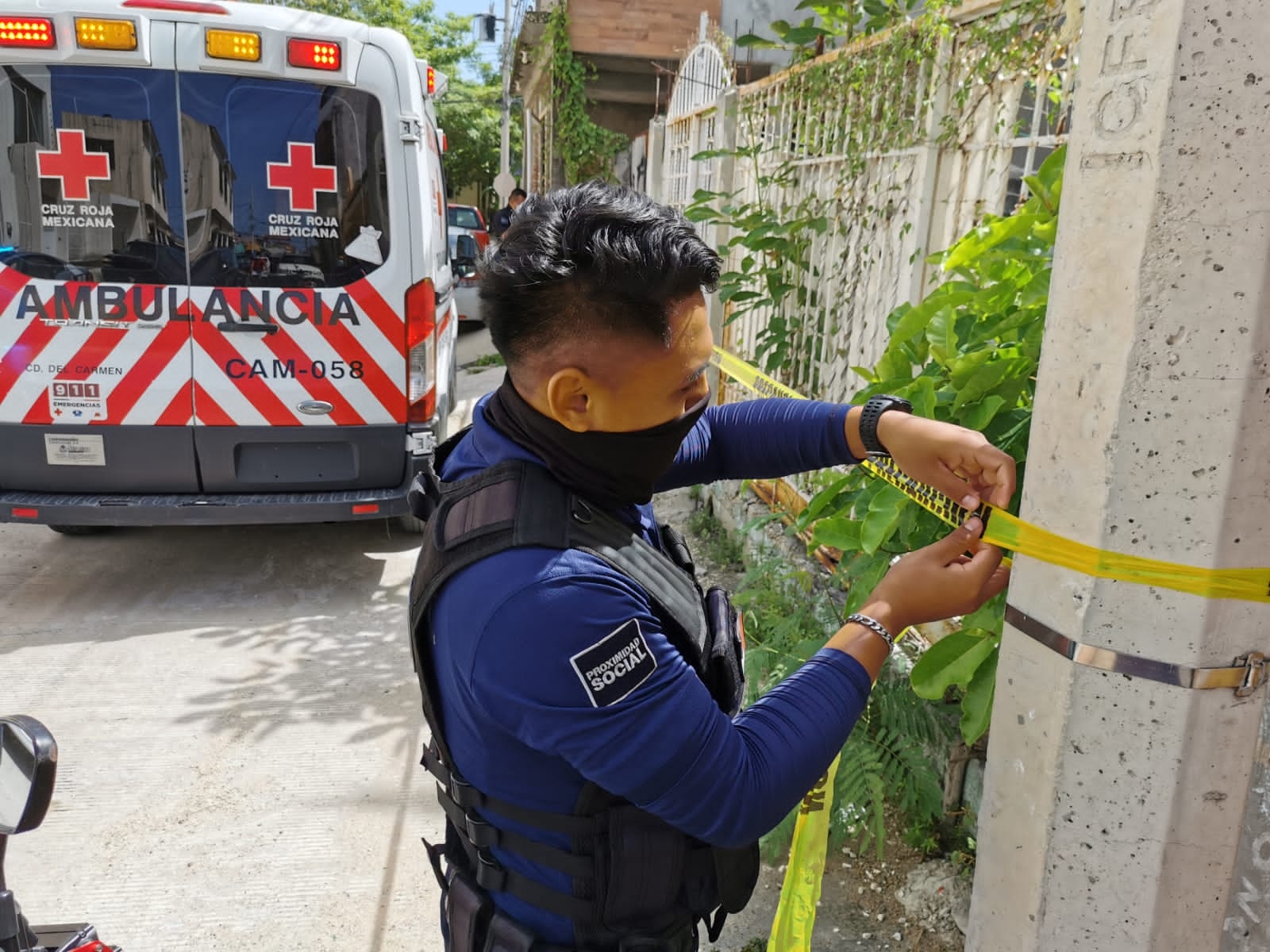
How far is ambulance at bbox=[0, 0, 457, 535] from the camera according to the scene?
4.14m

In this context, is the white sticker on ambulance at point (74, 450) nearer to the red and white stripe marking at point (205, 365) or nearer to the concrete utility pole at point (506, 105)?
the red and white stripe marking at point (205, 365)

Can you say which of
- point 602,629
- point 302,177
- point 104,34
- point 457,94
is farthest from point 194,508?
point 457,94

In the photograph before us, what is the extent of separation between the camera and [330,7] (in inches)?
1078

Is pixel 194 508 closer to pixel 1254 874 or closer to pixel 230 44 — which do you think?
pixel 230 44

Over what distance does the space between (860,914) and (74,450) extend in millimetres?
3761

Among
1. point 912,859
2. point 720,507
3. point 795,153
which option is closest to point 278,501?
point 720,507

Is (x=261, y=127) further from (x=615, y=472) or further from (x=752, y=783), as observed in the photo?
(x=752, y=783)

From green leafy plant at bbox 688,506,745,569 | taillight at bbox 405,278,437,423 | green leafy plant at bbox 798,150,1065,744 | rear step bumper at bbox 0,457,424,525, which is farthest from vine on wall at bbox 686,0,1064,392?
rear step bumper at bbox 0,457,424,525

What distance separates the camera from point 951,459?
4.72 feet

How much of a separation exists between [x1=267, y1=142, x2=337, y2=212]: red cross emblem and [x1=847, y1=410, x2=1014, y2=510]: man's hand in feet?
11.5

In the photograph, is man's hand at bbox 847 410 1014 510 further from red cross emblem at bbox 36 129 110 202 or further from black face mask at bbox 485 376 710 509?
red cross emblem at bbox 36 129 110 202

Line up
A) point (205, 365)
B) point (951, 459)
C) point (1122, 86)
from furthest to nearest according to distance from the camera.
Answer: point (205, 365), point (951, 459), point (1122, 86)

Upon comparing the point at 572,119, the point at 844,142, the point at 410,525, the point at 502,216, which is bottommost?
the point at 410,525

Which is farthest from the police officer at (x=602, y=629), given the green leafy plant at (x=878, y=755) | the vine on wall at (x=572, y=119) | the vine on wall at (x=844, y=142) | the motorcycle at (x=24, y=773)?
the vine on wall at (x=572, y=119)
